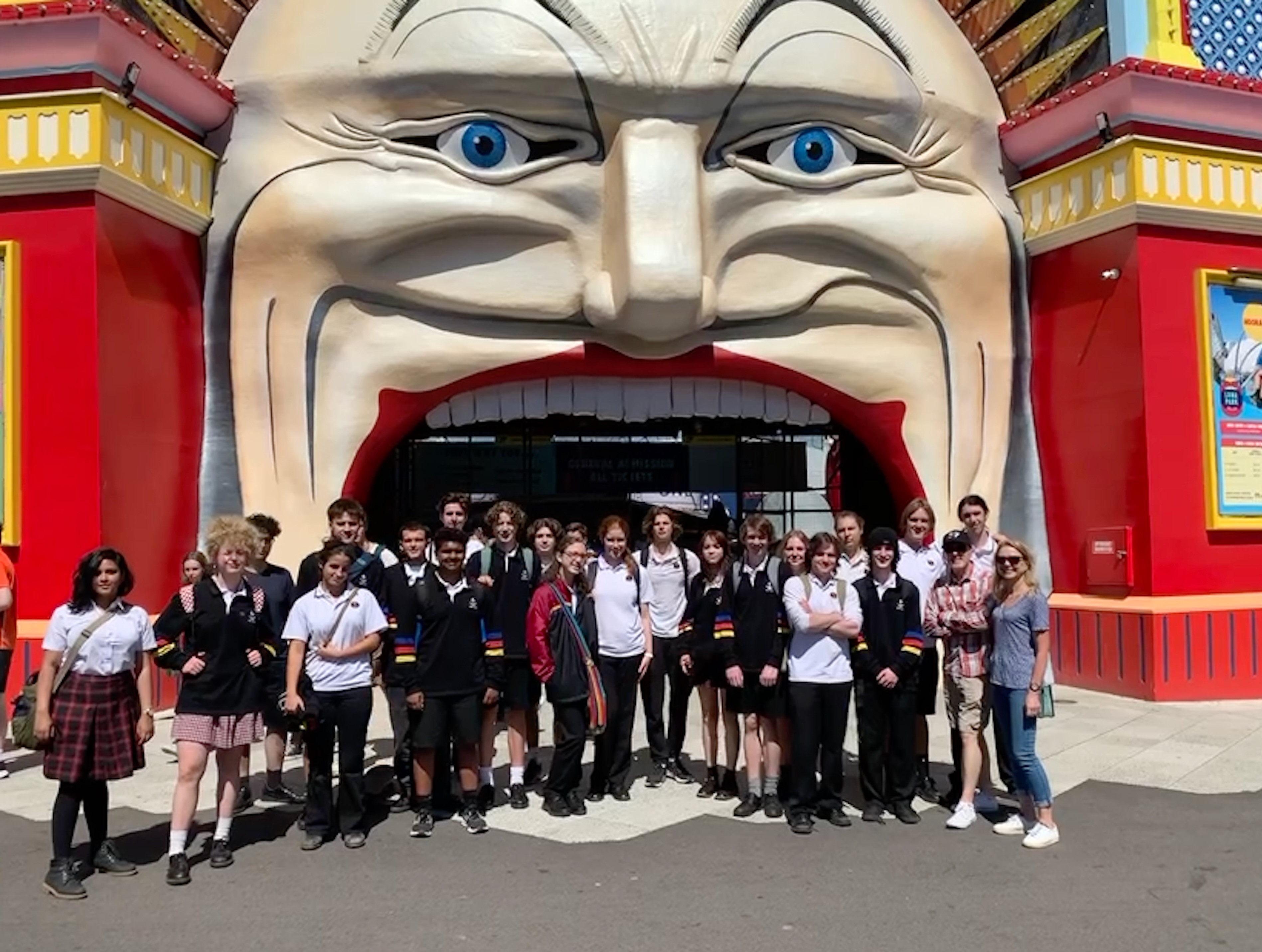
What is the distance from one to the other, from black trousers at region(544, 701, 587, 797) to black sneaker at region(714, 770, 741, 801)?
0.71m

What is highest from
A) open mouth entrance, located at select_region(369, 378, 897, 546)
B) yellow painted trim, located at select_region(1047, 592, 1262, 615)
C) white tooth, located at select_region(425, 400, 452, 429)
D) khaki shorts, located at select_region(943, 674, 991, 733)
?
white tooth, located at select_region(425, 400, 452, 429)

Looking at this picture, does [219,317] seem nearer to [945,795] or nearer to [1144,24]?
[945,795]

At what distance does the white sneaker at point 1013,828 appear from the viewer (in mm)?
4938

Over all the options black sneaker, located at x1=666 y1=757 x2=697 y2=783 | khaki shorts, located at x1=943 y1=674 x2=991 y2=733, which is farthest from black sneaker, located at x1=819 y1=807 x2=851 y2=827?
black sneaker, located at x1=666 y1=757 x2=697 y2=783

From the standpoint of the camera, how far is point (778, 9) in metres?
8.55

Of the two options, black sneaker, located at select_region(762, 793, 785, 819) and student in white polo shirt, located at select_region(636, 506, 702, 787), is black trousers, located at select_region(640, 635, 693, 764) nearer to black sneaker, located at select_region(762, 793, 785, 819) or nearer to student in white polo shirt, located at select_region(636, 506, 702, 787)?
student in white polo shirt, located at select_region(636, 506, 702, 787)

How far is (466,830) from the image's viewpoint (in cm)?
509

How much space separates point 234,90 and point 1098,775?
759 centimetres

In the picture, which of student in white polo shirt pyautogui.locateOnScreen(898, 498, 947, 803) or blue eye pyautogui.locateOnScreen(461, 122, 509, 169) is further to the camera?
blue eye pyautogui.locateOnScreen(461, 122, 509, 169)

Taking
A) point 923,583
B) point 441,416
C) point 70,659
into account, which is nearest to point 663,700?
point 923,583

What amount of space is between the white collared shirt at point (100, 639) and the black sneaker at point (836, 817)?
2.98 m

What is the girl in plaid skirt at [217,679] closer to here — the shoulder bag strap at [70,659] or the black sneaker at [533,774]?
the shoulder bag strap at [70,659]

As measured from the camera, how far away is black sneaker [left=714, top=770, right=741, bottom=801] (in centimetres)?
557

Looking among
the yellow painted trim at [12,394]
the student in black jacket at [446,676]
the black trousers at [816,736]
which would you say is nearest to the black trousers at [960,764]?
the black trousers at [816,736]
